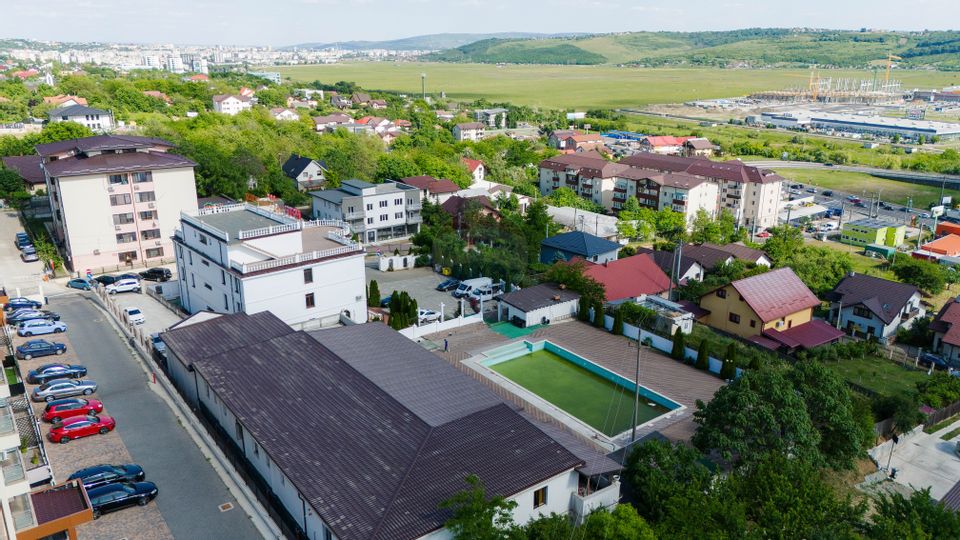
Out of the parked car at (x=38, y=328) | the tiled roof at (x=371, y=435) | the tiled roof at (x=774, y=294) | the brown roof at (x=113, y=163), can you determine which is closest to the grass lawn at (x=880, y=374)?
the tiled roof at (x=774, y=294)

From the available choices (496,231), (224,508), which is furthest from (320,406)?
(496,231)

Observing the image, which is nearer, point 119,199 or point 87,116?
point 119,199

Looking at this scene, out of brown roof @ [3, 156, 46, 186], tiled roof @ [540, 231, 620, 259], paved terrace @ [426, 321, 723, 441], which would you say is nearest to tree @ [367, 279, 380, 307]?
paved terrace @ [426, 321, 723, 441]

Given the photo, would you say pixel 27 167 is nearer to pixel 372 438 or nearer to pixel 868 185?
pixel 372 438

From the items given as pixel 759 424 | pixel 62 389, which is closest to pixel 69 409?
pixel 62 389

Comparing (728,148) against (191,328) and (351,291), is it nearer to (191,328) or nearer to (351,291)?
(351,291)
